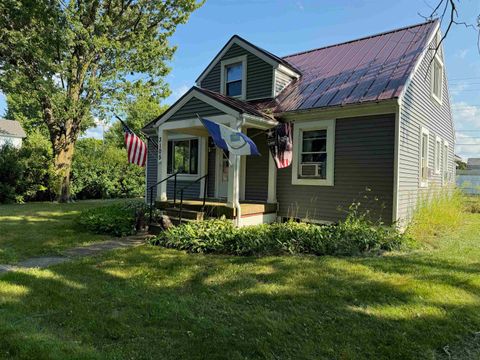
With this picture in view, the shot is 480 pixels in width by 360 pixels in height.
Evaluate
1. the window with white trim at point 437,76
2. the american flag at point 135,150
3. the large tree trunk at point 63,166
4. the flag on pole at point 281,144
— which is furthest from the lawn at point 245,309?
the large tree trunk at point 63,166

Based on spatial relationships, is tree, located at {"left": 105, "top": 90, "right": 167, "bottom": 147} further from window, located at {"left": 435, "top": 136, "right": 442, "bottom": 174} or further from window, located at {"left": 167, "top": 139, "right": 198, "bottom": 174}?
window, located at {"left": 435, "top": 136, "right": 442, "bottom": 174}

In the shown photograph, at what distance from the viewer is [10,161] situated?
49.4ft

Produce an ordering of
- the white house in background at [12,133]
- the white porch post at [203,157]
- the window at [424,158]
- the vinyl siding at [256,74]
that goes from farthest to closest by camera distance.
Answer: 1. the white house in background at [12,133]
2. the white porch post at [203,157]
3. the vinyl siding at [256,74]
4. the window at [424,158]

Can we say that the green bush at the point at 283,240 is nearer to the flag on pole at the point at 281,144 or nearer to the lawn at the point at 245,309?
the lawn at the point at 245,309

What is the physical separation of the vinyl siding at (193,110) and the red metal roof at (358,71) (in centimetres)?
215

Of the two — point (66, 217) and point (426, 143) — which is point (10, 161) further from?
point (426, 143)

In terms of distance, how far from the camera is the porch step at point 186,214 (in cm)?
840

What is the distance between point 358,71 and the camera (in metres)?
9.96

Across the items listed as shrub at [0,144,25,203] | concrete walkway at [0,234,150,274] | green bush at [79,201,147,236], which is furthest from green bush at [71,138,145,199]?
concrete walkway at [0,234,150,274]

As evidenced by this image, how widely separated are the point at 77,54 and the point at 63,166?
5659mm

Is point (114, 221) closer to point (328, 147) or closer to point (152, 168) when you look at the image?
point (152, 168)

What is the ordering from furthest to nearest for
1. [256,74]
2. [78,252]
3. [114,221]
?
[256,74] < [114,221] < [78,252]

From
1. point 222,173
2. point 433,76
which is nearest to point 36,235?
point 222,173

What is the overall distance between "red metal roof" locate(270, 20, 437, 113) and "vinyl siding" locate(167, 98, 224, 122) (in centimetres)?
215
